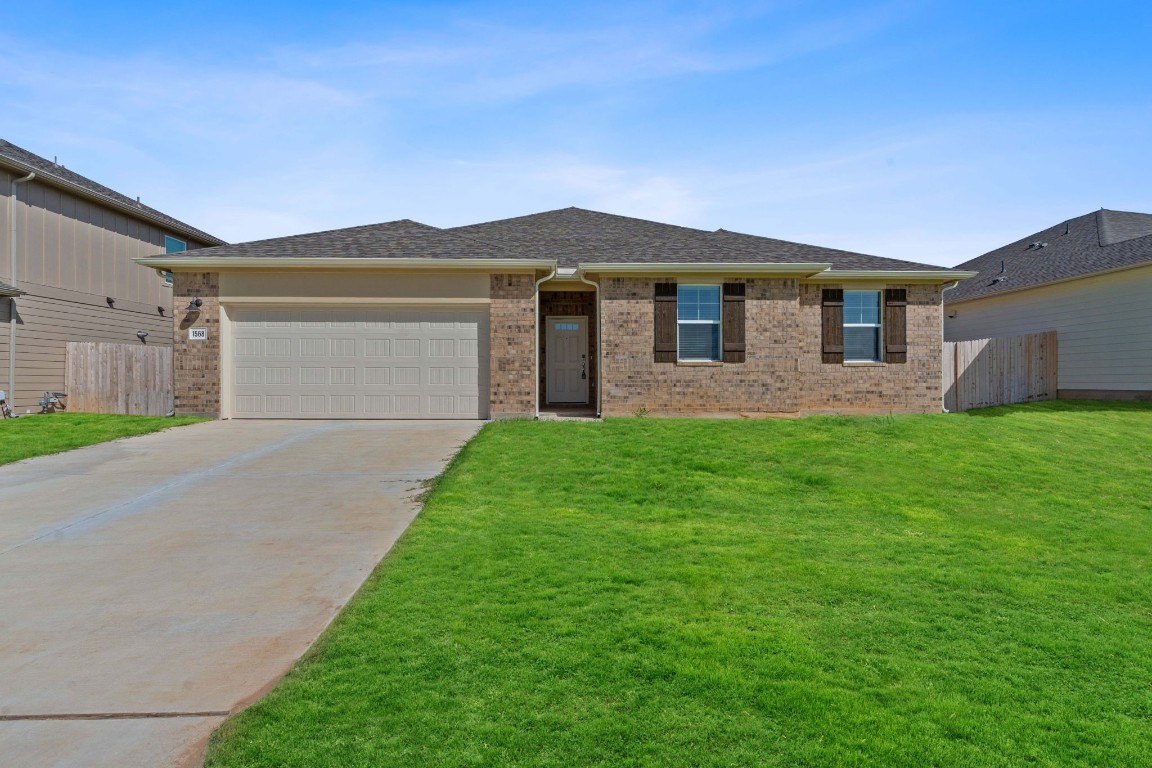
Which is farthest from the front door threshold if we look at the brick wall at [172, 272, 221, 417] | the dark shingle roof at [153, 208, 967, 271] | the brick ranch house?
the brick wall at [172, 272, 221, 417]

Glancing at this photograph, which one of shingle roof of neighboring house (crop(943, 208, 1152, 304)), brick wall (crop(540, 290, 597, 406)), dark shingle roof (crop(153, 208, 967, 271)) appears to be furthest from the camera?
shingle roof of neighboring house (crop(943, 208, 1152, 304))

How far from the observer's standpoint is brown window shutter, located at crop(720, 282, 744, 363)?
1404cm

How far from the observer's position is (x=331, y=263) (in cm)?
1312

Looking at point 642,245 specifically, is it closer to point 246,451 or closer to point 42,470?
point 246,451

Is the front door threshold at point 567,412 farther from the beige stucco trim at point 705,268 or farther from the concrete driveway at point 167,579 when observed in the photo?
the concrete driveway at point 167,579

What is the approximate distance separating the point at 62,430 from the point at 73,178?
902 cm

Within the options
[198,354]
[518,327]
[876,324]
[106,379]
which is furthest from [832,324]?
[106,379]

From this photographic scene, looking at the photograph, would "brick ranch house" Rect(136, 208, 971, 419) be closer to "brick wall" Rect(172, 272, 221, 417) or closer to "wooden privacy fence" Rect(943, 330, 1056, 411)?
"brick wall" Rect(172, 272, 221, 417)

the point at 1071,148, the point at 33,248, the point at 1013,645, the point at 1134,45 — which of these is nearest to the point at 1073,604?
the point at 1013,645

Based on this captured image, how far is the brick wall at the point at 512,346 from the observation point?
13.4 m

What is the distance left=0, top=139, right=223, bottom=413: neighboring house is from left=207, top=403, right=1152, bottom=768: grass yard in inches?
516

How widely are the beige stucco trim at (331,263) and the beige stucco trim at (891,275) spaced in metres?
6.03

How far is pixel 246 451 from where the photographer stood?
32.6 feet

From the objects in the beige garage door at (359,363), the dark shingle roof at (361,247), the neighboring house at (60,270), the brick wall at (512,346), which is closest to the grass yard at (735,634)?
the brick wall at (512,346)
